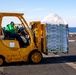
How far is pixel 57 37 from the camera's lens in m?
16.2

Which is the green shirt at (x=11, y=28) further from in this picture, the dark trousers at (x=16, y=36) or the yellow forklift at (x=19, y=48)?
the yellow forklift at (x=19, y=48)

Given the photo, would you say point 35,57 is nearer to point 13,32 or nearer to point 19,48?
point 19,48

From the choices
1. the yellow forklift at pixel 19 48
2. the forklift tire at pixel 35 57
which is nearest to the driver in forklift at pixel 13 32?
the yellow forklift at pixel 19 48

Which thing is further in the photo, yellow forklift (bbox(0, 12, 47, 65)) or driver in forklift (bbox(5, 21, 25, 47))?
driver in forklift (bbox(5, 21, 25, 47))

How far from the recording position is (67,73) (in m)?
12.8

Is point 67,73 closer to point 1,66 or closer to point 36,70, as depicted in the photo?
point 36,70

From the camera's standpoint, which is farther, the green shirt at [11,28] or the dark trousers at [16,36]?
the green shirt at [11,28]

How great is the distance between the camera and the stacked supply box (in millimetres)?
16078

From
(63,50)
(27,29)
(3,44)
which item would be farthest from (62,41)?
(3,44)

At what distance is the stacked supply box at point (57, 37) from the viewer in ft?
52.7

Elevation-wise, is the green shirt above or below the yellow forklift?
above

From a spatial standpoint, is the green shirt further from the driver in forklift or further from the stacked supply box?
the stacked supply box

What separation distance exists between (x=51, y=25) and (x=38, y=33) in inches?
28.5

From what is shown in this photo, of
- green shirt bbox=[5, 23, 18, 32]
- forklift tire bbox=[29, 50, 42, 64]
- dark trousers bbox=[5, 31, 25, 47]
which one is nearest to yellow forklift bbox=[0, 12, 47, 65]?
forklift tire bbox=[29, 50, 42, 64]
